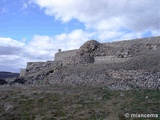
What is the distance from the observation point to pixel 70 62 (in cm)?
2277

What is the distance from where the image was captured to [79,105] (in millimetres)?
10758

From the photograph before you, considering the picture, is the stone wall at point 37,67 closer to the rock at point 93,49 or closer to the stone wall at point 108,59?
the rock at point 93,49

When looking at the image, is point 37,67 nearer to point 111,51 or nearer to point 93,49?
point 93,49

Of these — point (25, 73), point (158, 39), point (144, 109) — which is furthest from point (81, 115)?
point (25, 73)

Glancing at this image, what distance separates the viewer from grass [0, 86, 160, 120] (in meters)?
9.41

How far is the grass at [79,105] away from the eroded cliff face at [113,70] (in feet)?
5.81

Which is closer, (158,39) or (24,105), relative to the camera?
(24,105)

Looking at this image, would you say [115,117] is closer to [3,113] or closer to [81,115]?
[81,115]

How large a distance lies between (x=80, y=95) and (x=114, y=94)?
1692 mm

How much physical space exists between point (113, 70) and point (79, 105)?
657cm

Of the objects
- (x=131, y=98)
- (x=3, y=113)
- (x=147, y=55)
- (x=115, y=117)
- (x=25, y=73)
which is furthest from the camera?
(x=25, y=73)

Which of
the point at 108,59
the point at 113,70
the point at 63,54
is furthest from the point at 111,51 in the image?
the point at 63,54

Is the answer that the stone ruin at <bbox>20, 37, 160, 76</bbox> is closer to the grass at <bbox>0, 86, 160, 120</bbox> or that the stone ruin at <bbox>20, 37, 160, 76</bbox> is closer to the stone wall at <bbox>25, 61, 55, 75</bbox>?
the stone wall at <bbox>25, 61, 55, 75</bbox>

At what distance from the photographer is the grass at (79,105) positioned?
9.41 m
